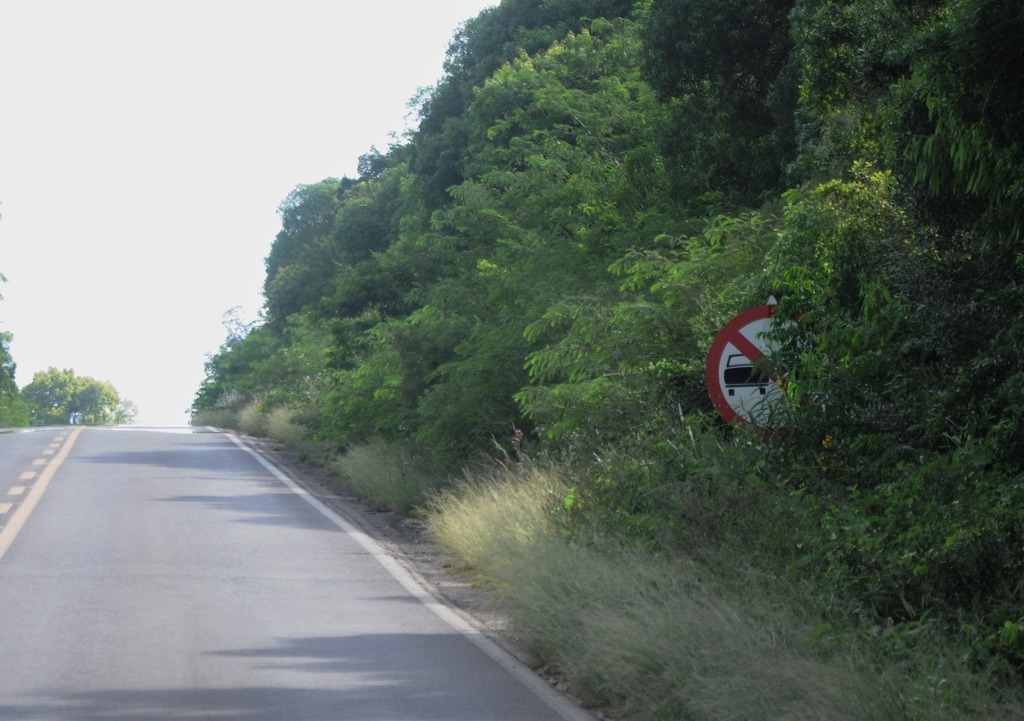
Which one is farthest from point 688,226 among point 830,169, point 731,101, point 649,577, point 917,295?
point 649,577

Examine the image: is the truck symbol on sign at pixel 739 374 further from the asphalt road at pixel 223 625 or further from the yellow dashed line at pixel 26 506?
the yellow dashed line at pixel 26 506

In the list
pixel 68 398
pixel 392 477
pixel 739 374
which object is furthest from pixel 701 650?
pixel 68 398

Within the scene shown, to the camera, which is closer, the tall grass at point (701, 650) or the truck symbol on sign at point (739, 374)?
the tall grass at point (701, 650)

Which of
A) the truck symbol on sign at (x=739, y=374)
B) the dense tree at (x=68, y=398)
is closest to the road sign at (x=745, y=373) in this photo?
the truck symbol on sign at (x=739, y=374)

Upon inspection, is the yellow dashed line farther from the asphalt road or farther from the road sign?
the road sign

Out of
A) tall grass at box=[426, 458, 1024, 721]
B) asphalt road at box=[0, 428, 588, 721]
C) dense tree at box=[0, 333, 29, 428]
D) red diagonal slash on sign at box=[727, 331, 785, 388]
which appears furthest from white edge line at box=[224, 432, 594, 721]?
dense tree at box=[0, 333, 29, 428]

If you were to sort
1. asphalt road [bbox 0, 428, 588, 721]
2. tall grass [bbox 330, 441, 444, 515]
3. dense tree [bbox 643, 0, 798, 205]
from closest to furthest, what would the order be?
asphalt road [bbox 0, 428, 588, 721] < tall grass [bbox 330, 441, 444, 515] < dense tree [bbox 643, 0, 798, 205]

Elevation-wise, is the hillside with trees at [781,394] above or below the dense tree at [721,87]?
below

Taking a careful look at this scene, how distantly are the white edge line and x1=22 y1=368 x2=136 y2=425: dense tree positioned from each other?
485 ft

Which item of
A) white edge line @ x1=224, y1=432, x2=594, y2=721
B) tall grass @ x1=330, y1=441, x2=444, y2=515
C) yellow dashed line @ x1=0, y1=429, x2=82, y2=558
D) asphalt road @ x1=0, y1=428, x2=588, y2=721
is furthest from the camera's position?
tall grass @ x1=330, y1=441, x2=444, y2=515

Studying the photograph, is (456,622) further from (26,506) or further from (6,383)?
(6,383)

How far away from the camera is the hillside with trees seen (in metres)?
7.18

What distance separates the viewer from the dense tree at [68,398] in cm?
16238

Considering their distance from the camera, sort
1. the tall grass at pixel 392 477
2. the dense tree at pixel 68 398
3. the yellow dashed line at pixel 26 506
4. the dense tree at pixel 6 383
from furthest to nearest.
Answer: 1. the dense tree at pixel 68 398
2. the dense tree at pixel 6 383
3. the tall grass at pixel 392 477
4. the yellow dashed line at pixel 26 506
